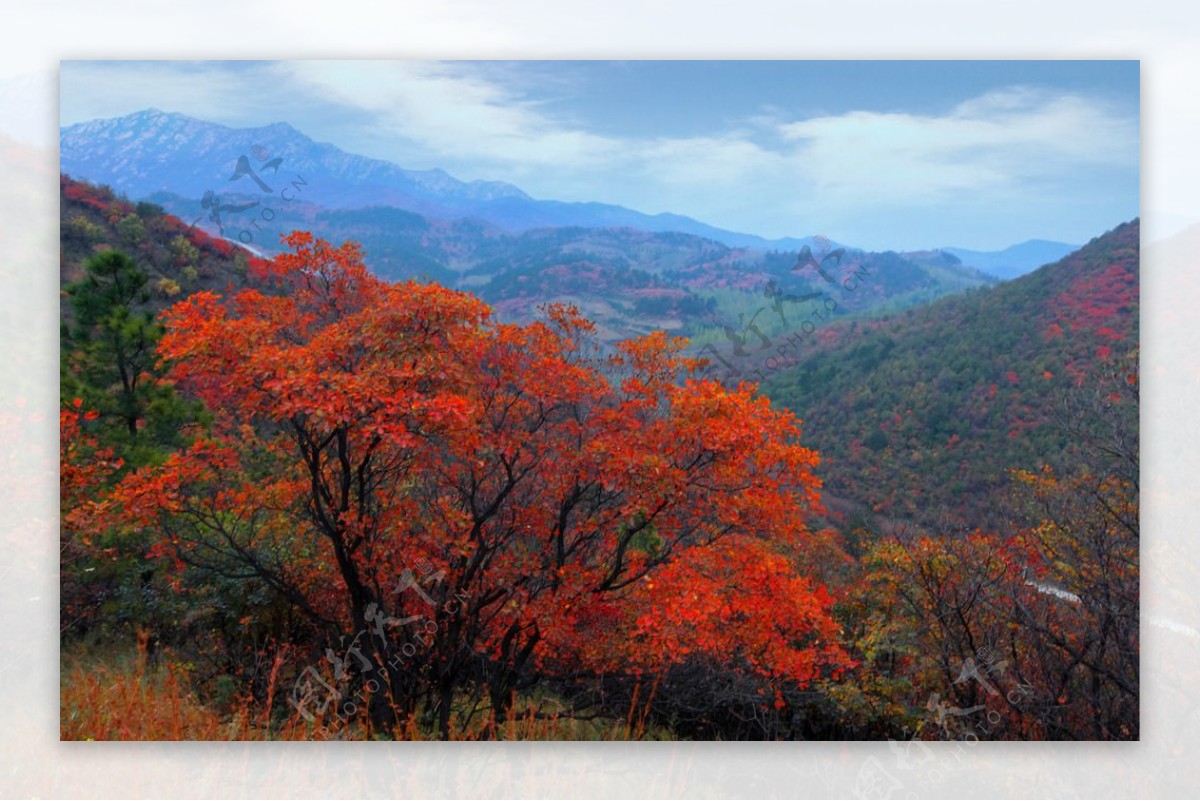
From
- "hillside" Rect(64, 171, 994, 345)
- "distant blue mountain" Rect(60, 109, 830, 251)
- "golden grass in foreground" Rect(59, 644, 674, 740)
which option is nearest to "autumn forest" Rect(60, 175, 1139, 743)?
"golden grass in foreground" Rect(59, 644, 674, 740)

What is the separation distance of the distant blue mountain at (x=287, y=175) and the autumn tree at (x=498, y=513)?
0.57 meters

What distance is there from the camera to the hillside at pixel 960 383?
4699 millimetres

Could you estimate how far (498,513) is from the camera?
14.3 feet

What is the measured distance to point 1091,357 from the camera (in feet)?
15.5

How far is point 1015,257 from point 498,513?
3.88 metres

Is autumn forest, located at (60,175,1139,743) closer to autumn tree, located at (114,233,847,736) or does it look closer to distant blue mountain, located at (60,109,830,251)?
autumn tree, located at (114,233,847,736)

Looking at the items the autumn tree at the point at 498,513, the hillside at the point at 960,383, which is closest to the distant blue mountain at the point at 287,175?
the autumn tree at the point at 498,513

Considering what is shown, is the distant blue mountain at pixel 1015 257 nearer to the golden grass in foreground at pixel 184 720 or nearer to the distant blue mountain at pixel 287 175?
the distant blue mountain at pixel 287 175

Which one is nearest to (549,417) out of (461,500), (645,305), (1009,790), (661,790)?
(461,500)

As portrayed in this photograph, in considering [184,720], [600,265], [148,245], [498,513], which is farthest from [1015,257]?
[148,245]

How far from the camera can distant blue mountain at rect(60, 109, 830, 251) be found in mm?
4254

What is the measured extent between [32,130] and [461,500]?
129 inches

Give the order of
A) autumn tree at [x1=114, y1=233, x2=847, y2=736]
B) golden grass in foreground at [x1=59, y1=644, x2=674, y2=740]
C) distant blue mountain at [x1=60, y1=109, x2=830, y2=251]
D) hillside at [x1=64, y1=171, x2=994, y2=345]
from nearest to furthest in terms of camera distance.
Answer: golden grass in foreground at [x1=59, y1=644, x2=674, y2=740]
autumn tree at [x1=114, y1=233, x2=847, y2=736]
distant blue mountain at [x1=60, y1=109, x2=830, y2=251]
hillside at [x1=64, y1=171, x2=994, y2=345]

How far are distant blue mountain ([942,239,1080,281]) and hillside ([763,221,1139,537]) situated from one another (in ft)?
0.33
